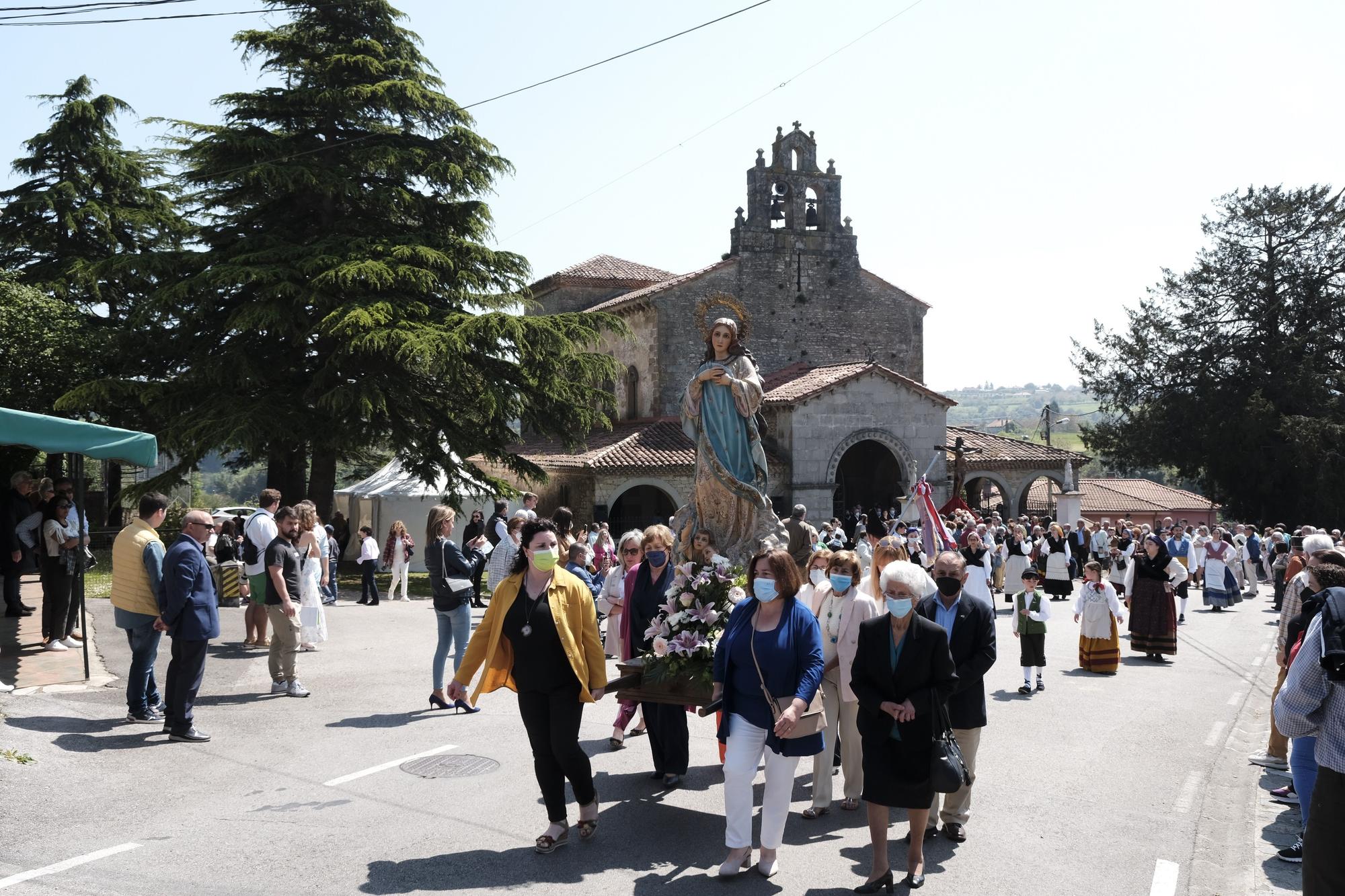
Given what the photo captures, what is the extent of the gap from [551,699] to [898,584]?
2086 millimetres

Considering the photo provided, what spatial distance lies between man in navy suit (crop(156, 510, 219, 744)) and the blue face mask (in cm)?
546

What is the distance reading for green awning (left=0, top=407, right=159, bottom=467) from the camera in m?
9.55

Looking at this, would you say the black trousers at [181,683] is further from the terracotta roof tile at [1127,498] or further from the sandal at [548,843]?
the terracotta roof tile at [1127,498]

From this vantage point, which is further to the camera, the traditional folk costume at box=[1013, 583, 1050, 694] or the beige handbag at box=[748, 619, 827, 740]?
the traditional folk costume at box=[1013, 583, 1050, 694]

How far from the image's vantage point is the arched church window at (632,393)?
39531 millimetres

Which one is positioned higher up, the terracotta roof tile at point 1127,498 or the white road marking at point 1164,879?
the terracotta roof tile at point 1127,498

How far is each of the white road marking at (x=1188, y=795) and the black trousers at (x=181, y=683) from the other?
24.3 feet

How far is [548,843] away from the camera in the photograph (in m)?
6.03

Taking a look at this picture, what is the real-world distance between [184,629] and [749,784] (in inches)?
197

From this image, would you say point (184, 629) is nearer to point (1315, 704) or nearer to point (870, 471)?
point (1315, 704)

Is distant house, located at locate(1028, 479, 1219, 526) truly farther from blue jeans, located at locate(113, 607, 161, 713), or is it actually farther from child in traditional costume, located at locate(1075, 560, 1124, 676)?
blue jeans, located at locate(113, 607, 161, 713)

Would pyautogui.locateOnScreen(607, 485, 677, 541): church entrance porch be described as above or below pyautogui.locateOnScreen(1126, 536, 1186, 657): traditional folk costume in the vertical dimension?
above

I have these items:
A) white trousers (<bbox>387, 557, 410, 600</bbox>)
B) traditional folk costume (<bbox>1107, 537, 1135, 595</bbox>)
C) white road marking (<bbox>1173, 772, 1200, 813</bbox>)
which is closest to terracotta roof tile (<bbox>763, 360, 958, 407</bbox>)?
traditional folk costume (<bbox>1107, 537, 1135, 595</bbox>)

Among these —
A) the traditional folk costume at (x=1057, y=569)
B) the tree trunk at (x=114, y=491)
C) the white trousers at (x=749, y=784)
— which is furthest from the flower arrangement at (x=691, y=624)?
the tree trunk at (x=114, y=491)
